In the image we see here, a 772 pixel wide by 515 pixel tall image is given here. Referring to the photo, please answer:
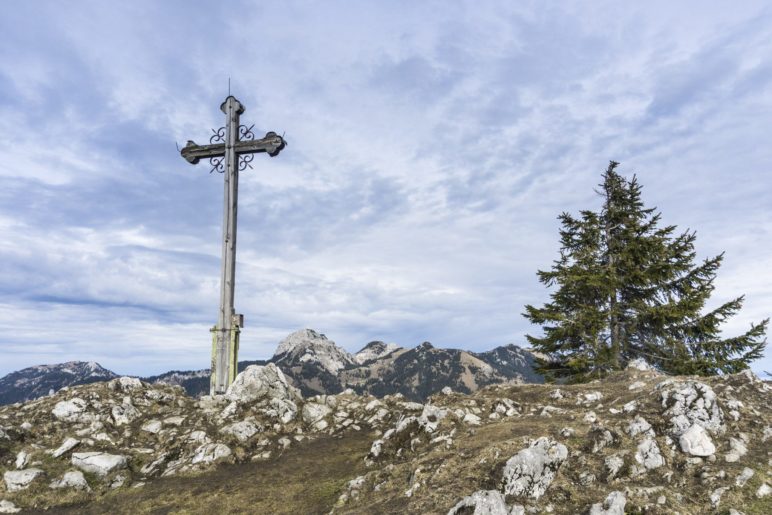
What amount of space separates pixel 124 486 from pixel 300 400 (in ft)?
21.6

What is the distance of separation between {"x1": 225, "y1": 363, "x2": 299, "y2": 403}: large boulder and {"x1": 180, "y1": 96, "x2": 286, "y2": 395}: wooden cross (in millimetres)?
873

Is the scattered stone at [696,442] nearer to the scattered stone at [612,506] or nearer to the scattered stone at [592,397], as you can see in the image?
the scattered stone at [612,506]

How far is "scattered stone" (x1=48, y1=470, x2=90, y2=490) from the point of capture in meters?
10.9

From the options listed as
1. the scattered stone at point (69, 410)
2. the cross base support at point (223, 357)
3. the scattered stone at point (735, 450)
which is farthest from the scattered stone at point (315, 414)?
the scattered stone at point (735, 450)

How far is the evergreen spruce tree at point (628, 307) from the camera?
25141mm

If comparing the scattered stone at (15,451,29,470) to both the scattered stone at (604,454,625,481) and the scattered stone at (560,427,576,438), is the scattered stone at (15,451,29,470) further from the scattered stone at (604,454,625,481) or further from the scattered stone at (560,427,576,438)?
the scattered stone at (604,454,625,481)

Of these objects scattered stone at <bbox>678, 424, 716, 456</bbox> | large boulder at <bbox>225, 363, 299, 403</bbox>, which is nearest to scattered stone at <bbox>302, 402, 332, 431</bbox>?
large boulder at <bbox>225, 363, 299, 403</bbox>

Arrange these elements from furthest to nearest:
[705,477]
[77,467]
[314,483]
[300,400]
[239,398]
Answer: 1. [300,400]
2. [239,398]
3. [77,467]
4. [314,483]
5. [705,477]

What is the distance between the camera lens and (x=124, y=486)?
1112cm

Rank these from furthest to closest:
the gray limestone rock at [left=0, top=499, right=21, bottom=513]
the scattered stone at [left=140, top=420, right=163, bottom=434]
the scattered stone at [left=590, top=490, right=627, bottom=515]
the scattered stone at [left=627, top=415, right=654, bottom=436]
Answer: the scattered stone at [left=140, top=420, right=163, bottom=434], the gray limestone rock at [left=0, top=499, right=21, bottom=513], the scattered stone at [left=627, top=415, right=654, bottom=436], the scattered stone at [left=590, top=490, right=627, bottom=515]

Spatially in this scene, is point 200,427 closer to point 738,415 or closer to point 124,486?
point 124,486

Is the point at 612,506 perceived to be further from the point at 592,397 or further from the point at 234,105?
the point at 234,105

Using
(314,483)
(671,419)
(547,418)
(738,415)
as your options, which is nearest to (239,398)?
(314,483)

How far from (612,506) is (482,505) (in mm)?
2147
